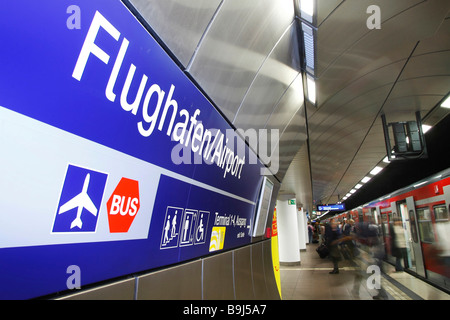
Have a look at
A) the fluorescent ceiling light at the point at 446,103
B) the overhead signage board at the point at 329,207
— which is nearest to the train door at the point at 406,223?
the fluorescent ceiling light at the point at 446,103

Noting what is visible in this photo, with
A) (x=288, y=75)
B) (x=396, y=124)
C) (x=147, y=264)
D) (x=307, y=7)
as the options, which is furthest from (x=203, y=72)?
(x=396, y=124)

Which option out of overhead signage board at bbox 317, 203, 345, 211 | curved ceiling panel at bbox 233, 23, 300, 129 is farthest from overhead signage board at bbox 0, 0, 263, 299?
overhead signage board at bbox 317, 203, 345, 211

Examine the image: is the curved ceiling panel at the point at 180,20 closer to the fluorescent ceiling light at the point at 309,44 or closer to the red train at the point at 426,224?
the fluorescent ceiling light at the point at 309,44

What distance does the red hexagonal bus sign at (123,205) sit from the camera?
1.42 meters

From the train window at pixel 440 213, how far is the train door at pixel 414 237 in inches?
52.3

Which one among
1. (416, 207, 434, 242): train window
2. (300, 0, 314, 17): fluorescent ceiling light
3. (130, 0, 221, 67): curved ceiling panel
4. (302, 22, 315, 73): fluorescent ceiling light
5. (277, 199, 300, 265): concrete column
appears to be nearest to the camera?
(130, 0, 221, 67): curved ceiling panel

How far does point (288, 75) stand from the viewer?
13.9 feet

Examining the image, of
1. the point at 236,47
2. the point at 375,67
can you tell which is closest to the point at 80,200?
the point at 236,47

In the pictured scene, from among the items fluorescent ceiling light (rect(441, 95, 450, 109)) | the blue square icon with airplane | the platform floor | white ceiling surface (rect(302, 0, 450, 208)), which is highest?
fluorescent ceiling light (rect(441, 95, 450, 109))

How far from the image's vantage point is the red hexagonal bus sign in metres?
1.42

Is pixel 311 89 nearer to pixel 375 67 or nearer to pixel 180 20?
pixel 375 67

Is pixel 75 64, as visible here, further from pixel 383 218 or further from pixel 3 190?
pixel 383 218

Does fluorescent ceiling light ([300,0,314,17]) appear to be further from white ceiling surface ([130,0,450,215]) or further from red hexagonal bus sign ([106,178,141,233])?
red hexagonal bus sign ([106,178,141,233])

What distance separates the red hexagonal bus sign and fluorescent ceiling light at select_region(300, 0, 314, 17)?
2824 mm
